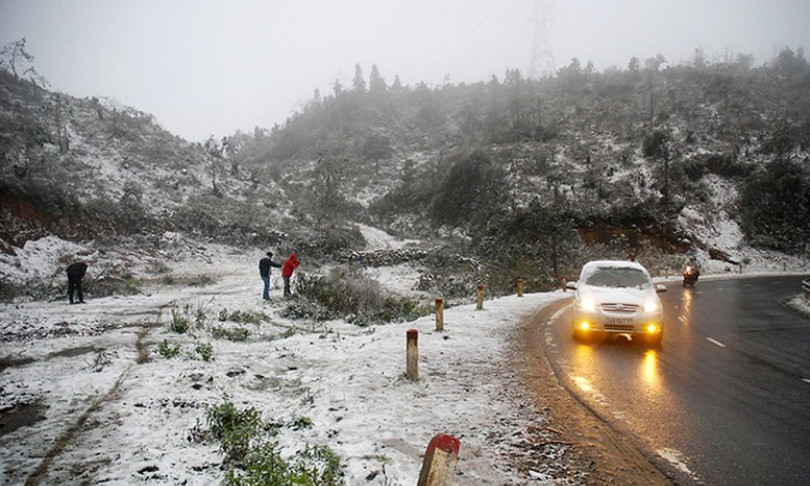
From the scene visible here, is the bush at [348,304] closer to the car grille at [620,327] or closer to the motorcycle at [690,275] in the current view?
the car grille at [620,327]

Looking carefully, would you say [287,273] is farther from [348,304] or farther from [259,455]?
[259,455]

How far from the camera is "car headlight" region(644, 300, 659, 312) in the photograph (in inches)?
372

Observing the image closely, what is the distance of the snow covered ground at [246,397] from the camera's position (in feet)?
14.6

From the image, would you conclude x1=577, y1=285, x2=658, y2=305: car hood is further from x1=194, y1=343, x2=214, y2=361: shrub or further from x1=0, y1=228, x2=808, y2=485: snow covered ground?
x1=194, y1=343, x2=214, y2=361: shrub

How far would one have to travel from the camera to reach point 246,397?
659 cm

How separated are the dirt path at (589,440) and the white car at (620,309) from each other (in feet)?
7.15

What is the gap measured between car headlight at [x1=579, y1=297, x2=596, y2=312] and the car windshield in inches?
28.8

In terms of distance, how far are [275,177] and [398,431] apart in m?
56.2

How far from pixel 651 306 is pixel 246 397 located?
8.25 m

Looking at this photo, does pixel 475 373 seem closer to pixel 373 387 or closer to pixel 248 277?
pixel 373 387

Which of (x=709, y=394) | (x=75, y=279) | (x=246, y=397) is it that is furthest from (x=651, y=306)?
(x=75, y=279)

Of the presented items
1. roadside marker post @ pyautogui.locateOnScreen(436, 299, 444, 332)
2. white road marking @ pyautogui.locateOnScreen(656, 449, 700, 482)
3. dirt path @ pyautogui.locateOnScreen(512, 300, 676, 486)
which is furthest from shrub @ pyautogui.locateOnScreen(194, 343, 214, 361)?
white road marking @ pyautogui.locateOnScreen(656, 449, 700, 482)

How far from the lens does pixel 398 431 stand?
5188mm

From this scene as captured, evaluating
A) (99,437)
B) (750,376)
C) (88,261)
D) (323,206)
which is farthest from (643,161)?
(99,437)
